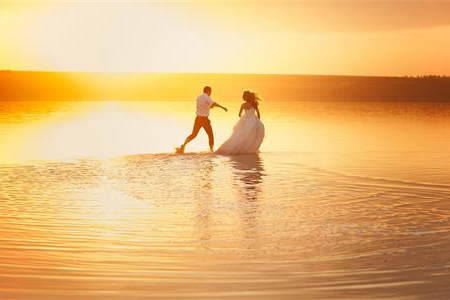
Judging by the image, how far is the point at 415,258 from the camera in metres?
8.88

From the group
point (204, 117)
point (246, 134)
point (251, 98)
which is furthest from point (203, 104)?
point (246, 134)

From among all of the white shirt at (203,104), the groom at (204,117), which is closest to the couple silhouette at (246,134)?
the groom at (204,117)

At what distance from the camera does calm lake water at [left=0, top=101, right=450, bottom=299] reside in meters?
7.64

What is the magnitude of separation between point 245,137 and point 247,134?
0.38 ft

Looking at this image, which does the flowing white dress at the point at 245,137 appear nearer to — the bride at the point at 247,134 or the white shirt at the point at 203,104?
the bride at the point at 247,134

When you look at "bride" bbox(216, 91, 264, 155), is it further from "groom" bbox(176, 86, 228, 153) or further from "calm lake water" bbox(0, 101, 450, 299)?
"calm lake water" bbox(0, 101, 450, 299)

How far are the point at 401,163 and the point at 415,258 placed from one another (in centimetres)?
1241

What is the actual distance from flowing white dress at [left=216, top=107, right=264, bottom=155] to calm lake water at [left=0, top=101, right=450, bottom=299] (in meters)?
2.49

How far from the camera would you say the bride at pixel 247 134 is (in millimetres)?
23562

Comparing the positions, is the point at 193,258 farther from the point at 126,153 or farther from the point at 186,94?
the point at 186,94

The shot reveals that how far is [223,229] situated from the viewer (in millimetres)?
10570

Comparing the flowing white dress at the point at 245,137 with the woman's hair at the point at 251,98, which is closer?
the flowing white dress at the point at 245,137

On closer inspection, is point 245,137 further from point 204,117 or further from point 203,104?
point 203,104

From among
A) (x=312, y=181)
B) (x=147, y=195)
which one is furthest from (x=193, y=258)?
(x=312, y=181)
